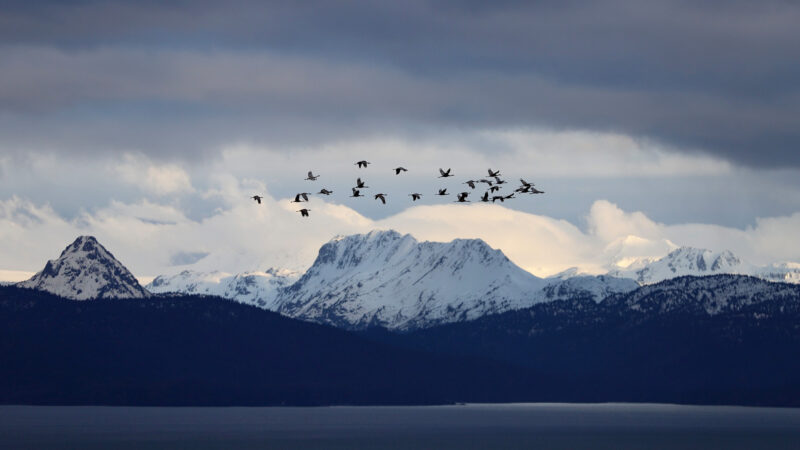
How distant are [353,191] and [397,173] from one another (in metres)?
8.74

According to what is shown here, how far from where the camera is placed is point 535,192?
170125 mm

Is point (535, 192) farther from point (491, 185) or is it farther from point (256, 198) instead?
point (256, 198)

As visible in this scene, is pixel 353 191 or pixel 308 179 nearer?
pixel 308 179

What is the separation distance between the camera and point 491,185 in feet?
562

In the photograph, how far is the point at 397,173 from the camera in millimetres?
161375

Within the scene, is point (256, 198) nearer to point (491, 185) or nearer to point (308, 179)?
point (308, 179)

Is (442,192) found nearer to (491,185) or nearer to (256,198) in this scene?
(491,185)

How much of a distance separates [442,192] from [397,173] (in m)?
8.92

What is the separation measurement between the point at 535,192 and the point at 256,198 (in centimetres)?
3259

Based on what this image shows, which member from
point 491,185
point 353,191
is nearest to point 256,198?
point 353,191

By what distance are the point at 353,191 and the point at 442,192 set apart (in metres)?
10.2

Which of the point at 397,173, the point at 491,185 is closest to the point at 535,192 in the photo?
the point at 491,185

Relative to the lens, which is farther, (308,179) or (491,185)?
(491,185)

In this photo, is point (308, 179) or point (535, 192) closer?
point (308, 179)
